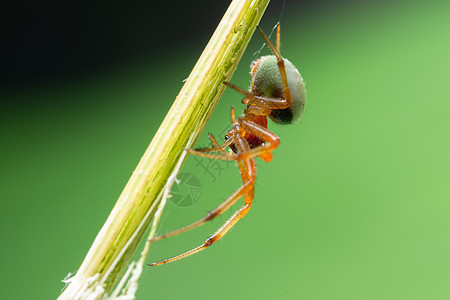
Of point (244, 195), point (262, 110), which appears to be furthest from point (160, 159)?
point (262, 110)

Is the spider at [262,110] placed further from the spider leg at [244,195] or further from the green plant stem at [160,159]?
the green plant stem at [160,159]

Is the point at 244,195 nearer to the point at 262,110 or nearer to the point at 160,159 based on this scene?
the point at 262,110

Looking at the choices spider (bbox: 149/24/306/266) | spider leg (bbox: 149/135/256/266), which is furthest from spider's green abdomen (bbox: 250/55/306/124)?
spider leg (bbox: 149/135/256/266)

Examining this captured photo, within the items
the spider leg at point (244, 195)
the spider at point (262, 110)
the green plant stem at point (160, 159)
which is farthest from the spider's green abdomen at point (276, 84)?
the green plant stem at point (160, 159)

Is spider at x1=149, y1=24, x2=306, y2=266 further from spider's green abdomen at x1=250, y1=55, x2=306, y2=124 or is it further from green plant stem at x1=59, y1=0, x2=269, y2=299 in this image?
green plant stem at x1=59, y1=0, x2=269, y2=299

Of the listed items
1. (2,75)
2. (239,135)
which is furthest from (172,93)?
(239,135)
